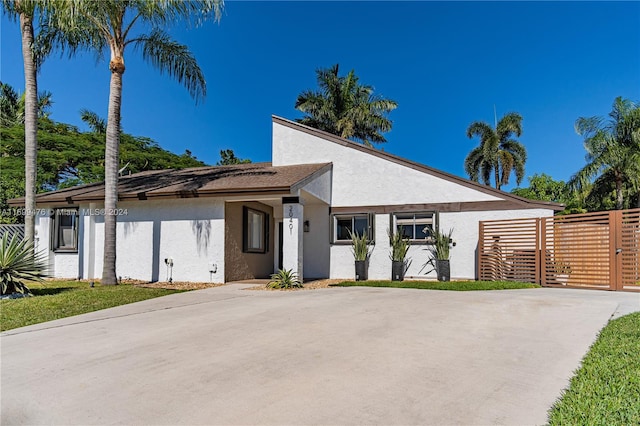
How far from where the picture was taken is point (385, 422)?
2678 millimetres

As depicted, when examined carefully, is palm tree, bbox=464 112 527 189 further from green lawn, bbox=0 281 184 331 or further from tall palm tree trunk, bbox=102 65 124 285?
green lawn, bbox=0 281 184 331

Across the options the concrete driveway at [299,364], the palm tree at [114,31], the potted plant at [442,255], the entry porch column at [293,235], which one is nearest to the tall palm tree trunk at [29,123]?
the palm tree at [114,31]

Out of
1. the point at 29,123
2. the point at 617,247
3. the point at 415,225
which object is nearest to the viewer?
the point at 617,247

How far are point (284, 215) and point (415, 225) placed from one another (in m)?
4.69

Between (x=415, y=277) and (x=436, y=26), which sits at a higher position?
(x=436, y=26)

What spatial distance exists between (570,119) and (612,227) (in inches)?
478

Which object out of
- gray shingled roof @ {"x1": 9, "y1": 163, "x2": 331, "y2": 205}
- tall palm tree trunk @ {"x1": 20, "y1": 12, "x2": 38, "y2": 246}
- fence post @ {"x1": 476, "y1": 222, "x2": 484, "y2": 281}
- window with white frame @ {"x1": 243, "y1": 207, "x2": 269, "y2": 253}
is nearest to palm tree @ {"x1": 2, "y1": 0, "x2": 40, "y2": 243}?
tall palm tree trunk @ {"x1": 20, "y1": 12, "x2": 38, "y2": 246}

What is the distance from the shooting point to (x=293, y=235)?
10.9 m

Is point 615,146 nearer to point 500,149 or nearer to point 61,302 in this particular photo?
point 500,149

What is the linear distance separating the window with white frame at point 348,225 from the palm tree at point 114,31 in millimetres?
7007

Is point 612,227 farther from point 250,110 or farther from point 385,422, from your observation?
point 250,110

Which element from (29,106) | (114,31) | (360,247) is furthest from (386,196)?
(29,106)

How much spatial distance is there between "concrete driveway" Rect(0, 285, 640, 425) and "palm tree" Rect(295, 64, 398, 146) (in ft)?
69.7

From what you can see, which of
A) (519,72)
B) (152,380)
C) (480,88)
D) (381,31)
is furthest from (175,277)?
(480,88)
